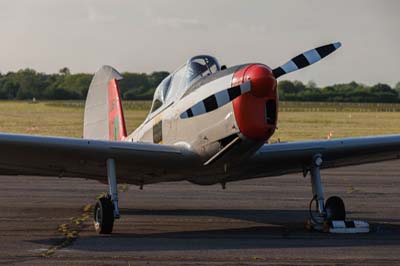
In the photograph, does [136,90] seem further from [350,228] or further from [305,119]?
[350,228]

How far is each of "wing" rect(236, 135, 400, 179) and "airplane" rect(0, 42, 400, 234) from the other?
Result: 1 cm

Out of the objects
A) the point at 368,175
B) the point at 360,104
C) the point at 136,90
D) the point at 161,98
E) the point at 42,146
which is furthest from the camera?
the point at 360,104

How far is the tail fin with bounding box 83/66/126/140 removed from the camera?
664 inches

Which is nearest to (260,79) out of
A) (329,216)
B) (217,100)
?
(217,100)

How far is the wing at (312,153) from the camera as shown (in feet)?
44.7

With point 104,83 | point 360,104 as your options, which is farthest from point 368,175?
point 360,104

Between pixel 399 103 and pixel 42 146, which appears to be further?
pixel 399 103

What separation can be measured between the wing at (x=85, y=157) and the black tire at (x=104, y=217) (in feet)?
2.12

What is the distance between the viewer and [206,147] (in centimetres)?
1292

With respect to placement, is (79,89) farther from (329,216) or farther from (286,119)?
(329,216)

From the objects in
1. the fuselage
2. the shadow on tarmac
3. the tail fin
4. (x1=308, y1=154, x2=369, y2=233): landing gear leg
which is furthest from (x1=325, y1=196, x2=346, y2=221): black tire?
the tail fin

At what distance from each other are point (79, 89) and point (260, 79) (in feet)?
249

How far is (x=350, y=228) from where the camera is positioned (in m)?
13.0

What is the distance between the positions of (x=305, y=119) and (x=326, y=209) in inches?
2423
